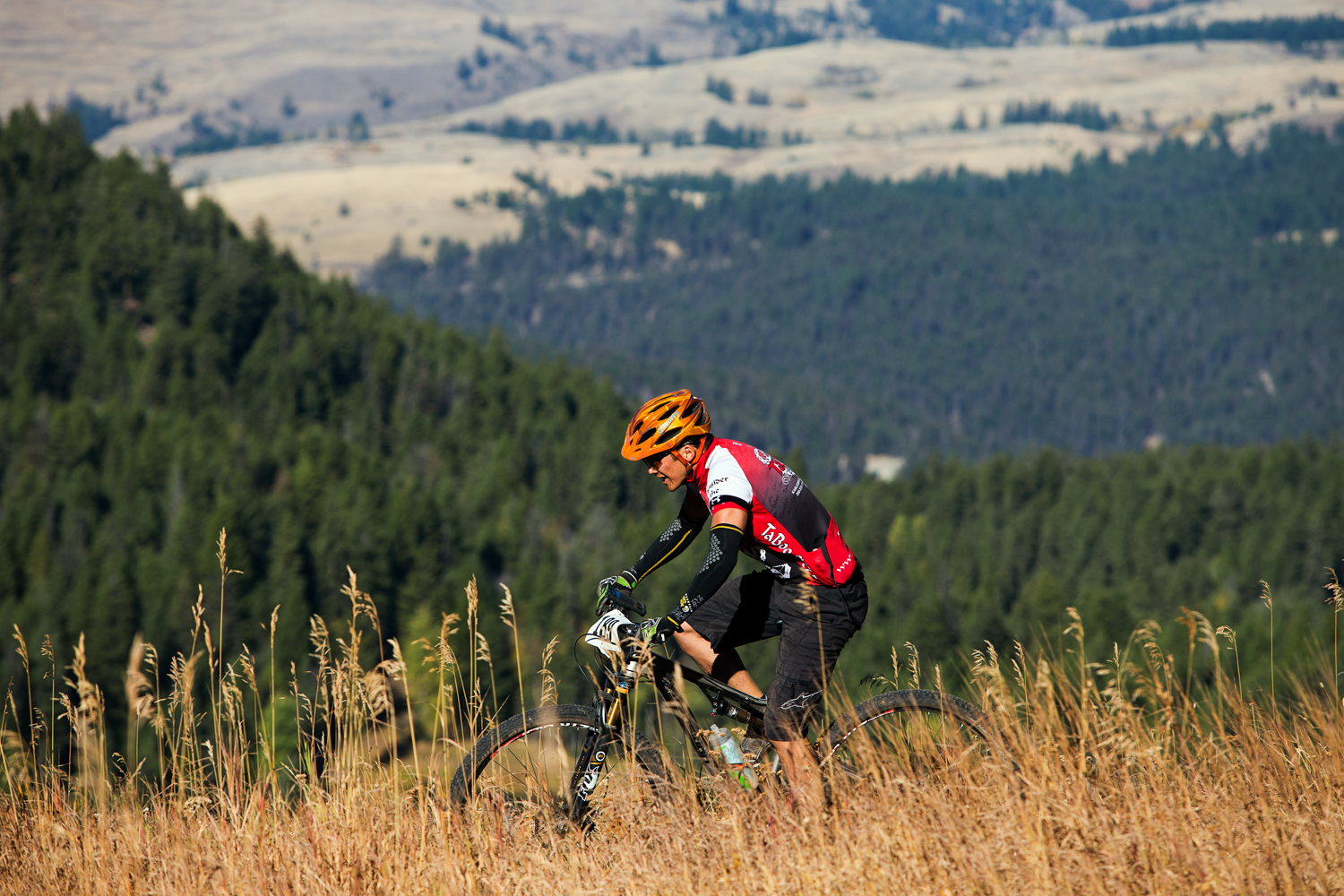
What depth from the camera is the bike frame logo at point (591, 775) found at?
22.2 ft

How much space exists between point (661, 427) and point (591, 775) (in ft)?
6.52

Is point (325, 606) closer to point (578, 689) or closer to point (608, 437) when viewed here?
point (578, 689)

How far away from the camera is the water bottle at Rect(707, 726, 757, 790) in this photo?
6660 mm

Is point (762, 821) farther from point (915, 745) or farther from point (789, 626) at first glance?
point (789, 626)

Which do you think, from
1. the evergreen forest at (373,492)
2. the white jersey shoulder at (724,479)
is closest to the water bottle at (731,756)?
the white jersey shoulder at (724,479)

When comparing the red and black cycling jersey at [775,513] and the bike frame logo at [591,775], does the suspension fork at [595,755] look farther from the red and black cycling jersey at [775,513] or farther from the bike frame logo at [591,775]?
the red and black cycling jersey at [775,513]

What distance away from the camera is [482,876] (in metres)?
5.97

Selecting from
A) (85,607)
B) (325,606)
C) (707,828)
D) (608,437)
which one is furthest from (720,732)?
(608,437)

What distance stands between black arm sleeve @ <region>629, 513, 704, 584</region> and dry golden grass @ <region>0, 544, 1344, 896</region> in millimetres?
1093

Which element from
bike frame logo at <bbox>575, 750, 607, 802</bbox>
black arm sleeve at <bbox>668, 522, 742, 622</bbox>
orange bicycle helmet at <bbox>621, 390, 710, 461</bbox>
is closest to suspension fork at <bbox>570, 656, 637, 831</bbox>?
bike frame logo at <bbox>575, 750, 607, 802</bbox>

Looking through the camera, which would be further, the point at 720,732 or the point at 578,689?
the point at 578,689

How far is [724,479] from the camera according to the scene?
21.9 ft

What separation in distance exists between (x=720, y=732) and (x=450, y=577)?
10837cm

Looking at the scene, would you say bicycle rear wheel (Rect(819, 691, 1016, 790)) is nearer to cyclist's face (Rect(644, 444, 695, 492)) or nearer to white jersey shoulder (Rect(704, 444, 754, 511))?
white jersey shoulder (Rect(704, 444, 754, 511))
